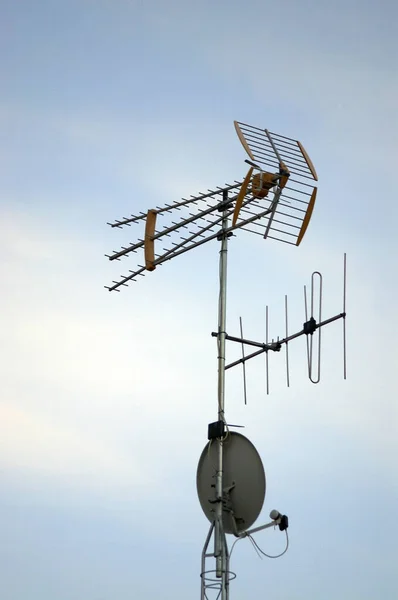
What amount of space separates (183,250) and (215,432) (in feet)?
9.85

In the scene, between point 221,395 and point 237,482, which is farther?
point 221,395

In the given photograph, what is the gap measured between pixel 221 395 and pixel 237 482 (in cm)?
116

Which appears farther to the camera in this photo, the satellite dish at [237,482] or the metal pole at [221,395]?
the satellite dish at [237,482]

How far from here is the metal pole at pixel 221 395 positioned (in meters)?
12.2

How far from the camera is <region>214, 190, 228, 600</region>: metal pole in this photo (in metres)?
12.2

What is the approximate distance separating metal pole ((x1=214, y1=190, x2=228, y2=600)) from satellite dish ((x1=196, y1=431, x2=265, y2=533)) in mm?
114

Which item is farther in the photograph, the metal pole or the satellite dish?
the satellite dish

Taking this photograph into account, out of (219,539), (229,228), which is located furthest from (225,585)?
(229,228)

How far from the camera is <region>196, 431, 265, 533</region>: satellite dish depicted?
1260 cm

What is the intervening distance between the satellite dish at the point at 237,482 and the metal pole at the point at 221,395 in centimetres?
11

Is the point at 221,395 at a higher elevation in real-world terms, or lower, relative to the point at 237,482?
higher

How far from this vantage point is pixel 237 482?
41.9 feet

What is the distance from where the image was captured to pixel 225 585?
12031 millimetres

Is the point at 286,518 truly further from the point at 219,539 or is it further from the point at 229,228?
the point at 229,228
